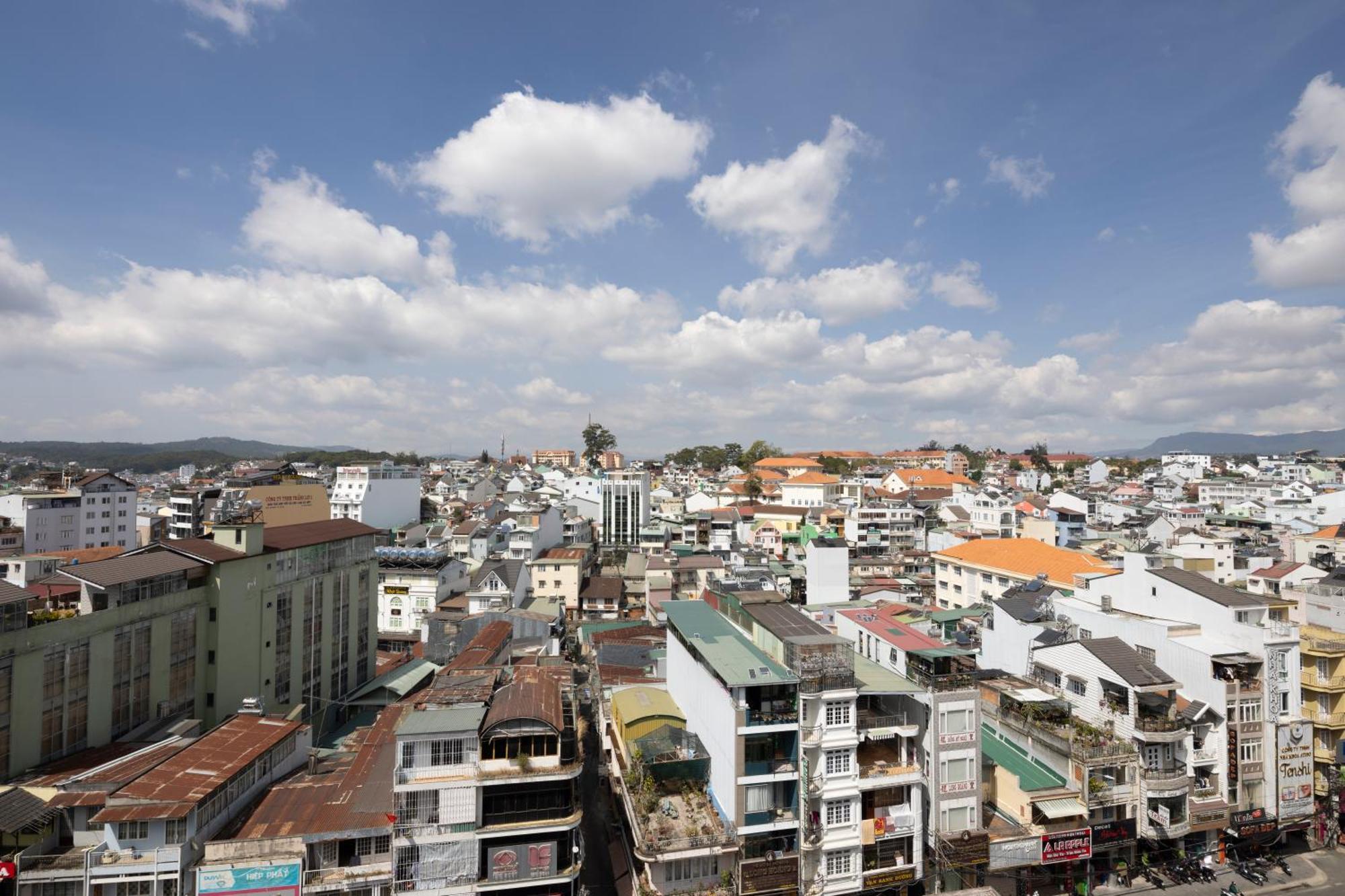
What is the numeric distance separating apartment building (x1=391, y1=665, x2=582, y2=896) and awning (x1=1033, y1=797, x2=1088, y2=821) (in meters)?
17.2

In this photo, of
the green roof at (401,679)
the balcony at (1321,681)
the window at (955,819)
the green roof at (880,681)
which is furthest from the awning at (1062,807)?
the green roof at (401,679)

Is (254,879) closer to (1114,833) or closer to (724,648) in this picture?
(724,648)

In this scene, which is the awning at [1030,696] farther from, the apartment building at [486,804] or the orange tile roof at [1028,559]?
the apartment building at [486,804]

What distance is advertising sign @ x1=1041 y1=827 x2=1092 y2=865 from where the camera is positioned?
900 inches

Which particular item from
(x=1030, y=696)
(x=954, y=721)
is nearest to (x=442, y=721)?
(x=954, y=721)

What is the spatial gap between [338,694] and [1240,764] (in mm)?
45513

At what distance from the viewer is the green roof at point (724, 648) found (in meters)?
21.2

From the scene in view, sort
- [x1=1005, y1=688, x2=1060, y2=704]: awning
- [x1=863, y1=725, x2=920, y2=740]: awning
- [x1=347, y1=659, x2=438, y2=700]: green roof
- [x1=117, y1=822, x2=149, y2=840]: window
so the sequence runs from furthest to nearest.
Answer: [x1=347, y1=659, x2=438, y2=700]: green roof, [x1=1005, y1=688, x2=1060, y2=704]: awning, [x1=863, y1=725, x2=920, y2=740]: awning, [x1=117, y1=822, x2=149, y2=840]: window

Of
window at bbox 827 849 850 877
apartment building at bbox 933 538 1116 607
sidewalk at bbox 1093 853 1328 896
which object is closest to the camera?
window at bbox 827 849 850 877

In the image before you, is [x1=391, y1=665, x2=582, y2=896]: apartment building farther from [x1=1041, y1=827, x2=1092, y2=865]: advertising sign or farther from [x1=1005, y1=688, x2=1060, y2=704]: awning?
[x1=1005, y1=688, x2=1060, y2=704]: awning

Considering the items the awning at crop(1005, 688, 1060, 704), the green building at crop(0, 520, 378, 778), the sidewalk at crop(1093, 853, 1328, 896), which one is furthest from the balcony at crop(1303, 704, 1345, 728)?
the green building at crop(0, 520, 378, 778)

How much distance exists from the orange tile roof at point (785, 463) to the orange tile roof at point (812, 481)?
32622 mm

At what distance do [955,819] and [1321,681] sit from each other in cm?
2125

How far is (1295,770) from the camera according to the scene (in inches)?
1065
